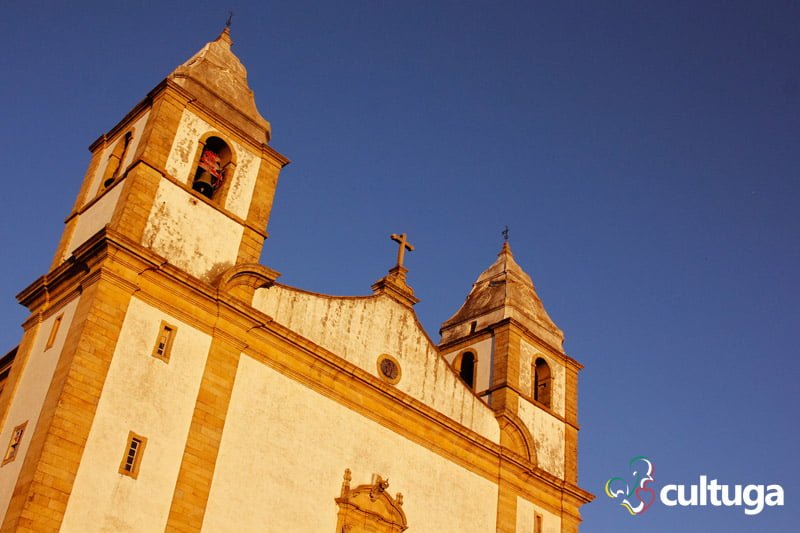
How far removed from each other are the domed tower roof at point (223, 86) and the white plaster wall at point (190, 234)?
2.75 metres

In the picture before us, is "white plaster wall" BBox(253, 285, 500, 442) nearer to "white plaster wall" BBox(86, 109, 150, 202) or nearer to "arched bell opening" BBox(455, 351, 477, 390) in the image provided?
"arched bell opening" BBox(455, 351, 477, 390)

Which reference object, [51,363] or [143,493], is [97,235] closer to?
[51,363]

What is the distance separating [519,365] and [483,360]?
115 cm

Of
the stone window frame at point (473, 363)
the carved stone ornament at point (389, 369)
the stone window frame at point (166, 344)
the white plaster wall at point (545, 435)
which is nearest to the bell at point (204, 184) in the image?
the stone window frame at point (166, 344)

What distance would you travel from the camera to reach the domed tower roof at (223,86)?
2167 cm

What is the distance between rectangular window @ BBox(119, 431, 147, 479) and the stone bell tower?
0.08ft

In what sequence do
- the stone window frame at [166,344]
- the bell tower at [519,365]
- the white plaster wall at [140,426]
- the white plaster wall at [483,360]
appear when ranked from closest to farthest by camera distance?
the white plaster wall at [140,426], the stone window frame at [166,344], the bell tower at [519,365], the white plaster wall at [483,360]

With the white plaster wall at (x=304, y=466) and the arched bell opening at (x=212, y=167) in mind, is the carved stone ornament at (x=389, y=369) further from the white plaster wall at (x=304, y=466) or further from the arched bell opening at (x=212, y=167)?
the arched bell opening at (x=212, y=167)

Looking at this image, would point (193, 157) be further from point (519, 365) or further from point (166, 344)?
point (519, 365)

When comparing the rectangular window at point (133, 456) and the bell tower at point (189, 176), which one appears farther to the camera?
the bell tower at point (189, 176)

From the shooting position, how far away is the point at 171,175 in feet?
65.7

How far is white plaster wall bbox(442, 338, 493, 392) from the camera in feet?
87.5

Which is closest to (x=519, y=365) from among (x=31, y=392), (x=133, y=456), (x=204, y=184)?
(x=204, y=184)

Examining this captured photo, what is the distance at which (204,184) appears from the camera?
844 inches
